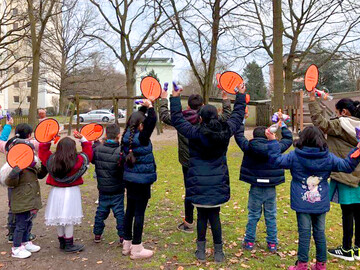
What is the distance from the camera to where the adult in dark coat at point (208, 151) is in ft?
11.0

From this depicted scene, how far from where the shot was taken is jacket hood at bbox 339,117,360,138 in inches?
139

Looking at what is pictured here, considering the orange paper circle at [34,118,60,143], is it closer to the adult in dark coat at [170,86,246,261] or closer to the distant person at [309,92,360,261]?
the adult in dark coat at [170,86,246,261]

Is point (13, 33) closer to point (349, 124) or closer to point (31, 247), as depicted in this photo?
point (31, 247)

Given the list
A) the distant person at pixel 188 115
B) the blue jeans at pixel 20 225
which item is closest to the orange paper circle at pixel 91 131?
the distant person at pixel 188 115

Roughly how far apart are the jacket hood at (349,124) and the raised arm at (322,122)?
0.04m

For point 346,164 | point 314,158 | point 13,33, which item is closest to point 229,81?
point 314,158

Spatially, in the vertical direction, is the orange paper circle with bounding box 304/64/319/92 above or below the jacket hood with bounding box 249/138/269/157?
above

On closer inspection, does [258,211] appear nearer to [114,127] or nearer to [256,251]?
[256,251]

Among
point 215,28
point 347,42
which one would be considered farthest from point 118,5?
point 347,42

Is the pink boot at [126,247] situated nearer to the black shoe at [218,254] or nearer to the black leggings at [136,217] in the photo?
the black leggings at [136,217]

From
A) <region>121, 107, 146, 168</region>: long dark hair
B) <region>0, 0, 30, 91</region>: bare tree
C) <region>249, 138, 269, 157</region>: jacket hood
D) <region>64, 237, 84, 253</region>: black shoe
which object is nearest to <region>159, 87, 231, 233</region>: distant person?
<region>121, 107, 146, 168</region>: long dark hair

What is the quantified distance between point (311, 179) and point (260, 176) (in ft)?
2.33

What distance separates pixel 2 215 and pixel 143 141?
11.2 ft

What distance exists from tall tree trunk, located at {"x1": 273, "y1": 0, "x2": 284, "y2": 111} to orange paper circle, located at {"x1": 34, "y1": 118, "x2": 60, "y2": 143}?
6.82 metres
